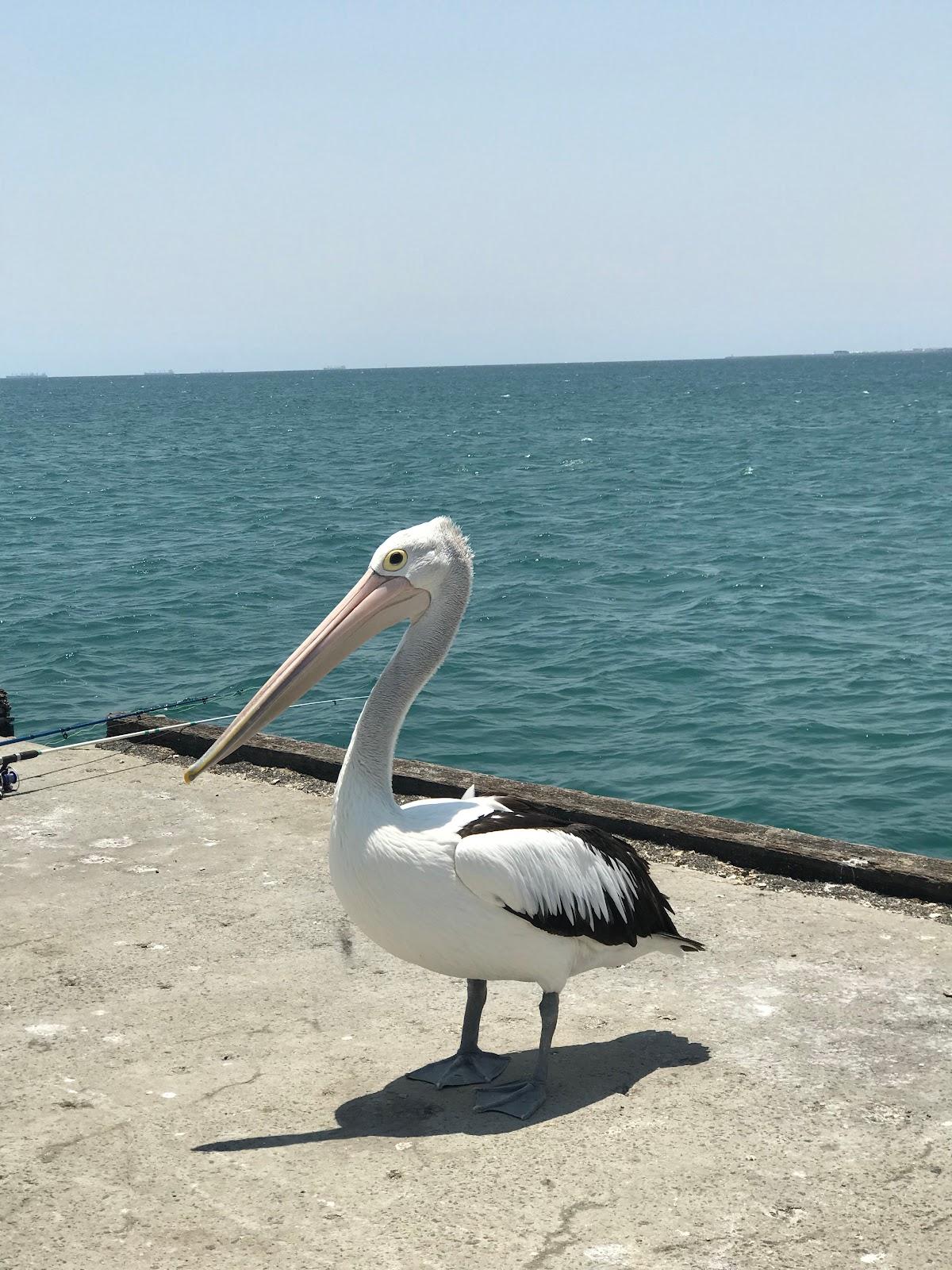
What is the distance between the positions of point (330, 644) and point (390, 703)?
0.26 m

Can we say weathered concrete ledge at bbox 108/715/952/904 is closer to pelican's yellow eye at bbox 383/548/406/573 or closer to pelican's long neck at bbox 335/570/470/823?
→ pelican's long neck at bbox 335/570/470/823

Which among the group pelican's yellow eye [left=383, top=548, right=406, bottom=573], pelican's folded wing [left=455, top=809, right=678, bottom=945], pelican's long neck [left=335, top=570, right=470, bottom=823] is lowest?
pelican's folded wing [left=455, top=809, right=678, bottom=945]

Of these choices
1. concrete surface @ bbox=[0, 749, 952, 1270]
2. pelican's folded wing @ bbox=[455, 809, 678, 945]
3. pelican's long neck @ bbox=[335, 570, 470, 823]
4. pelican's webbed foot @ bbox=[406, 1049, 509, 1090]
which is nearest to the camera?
concrete surface @ bbox=[0, 749, 952, 1270]

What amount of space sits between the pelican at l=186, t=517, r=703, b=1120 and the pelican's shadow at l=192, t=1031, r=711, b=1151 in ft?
0.19

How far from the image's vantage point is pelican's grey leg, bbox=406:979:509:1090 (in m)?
4.17

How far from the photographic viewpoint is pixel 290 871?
19.5 ft

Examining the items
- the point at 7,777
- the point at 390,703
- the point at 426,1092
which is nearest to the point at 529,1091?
the point at 426,1092

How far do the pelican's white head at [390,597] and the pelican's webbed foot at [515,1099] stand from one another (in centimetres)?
129

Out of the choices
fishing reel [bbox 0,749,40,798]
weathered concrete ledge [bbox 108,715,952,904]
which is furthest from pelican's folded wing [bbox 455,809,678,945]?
fishing reel [bbox 0,749,40,798]

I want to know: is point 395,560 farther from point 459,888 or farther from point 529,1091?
point 529,1091

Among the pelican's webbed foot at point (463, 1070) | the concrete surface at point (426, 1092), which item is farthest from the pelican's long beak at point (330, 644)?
the pelican's webbed foot at point (463, 1070)

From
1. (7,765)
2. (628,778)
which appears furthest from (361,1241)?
(628,778)

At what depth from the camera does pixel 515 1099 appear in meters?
4.00

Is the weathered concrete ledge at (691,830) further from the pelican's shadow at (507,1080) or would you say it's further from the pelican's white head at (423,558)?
the pelican's white head at (423,558)
